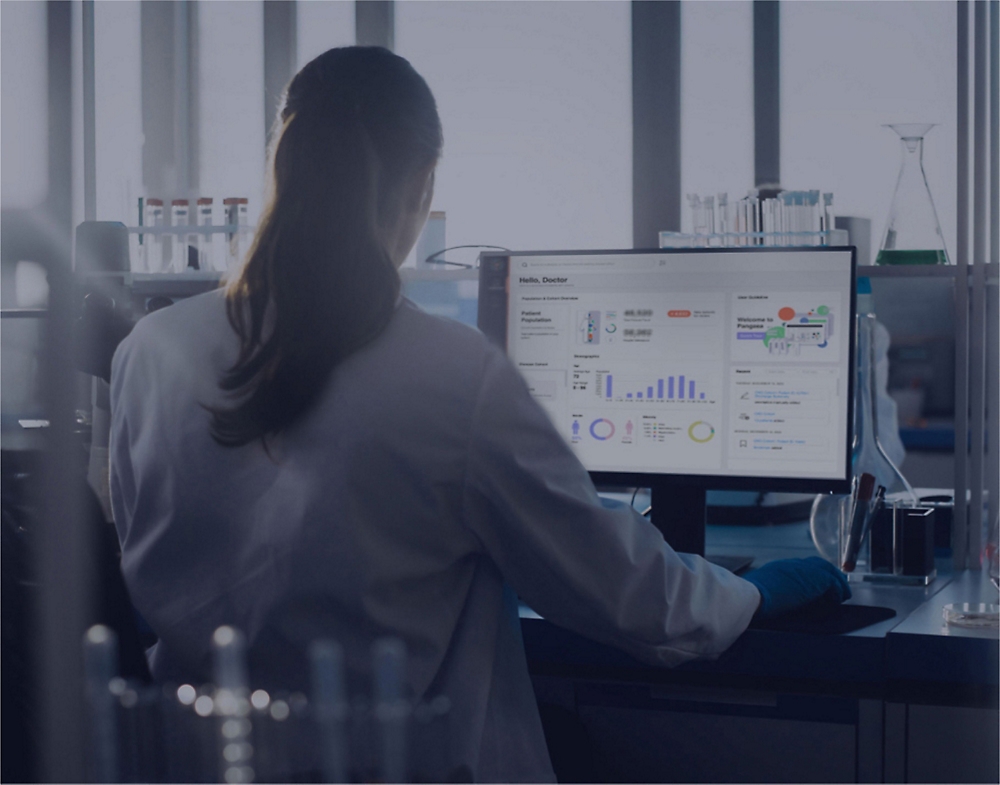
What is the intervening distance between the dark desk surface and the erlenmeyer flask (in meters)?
0.63

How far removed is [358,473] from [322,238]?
0.21 meters

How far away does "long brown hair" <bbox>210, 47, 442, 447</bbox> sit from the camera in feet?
3.14

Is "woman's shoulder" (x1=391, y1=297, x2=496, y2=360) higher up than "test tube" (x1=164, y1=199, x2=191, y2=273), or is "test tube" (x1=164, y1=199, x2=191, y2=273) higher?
"test tube" (x1=164, y1=199, x2=191, y2=273)

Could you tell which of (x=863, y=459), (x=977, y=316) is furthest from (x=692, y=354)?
(x=977, y=316)

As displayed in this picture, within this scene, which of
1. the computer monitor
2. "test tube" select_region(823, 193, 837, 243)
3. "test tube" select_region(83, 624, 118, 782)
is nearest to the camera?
"test tube" select_region(83, 624, 118, 782)

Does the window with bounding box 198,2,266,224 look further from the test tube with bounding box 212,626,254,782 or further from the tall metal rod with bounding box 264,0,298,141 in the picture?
the test tube with bounding box 212,626,254,782

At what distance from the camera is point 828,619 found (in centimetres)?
128

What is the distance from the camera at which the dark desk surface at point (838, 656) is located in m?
1.19

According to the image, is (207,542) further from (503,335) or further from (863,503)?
(863,503)

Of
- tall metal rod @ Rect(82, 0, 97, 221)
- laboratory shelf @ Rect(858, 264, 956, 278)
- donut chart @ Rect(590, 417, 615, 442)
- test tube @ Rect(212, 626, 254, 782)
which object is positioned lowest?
test tube @ Rect(212, 626, 254, 782)

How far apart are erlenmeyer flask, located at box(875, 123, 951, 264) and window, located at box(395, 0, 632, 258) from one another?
1.26 metres

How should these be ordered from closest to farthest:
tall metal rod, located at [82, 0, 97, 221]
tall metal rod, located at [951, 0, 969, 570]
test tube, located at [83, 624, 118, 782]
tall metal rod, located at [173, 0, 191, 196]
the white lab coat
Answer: test tube, located at [83, 624, 118, 782] → the white lab coat → tall metal rod, located at [951, 0, 969, 570] → tall metal rod, located at [82, 0, 97, 221] → tall metal rod, located at [173, 0, 191, 196]

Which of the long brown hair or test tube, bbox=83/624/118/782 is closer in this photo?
test tube, bbox=83/624/118/782

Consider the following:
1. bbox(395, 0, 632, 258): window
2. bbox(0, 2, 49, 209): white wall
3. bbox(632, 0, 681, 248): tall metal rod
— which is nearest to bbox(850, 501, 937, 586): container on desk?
bbox(0, 2, 49, 209): white wall
